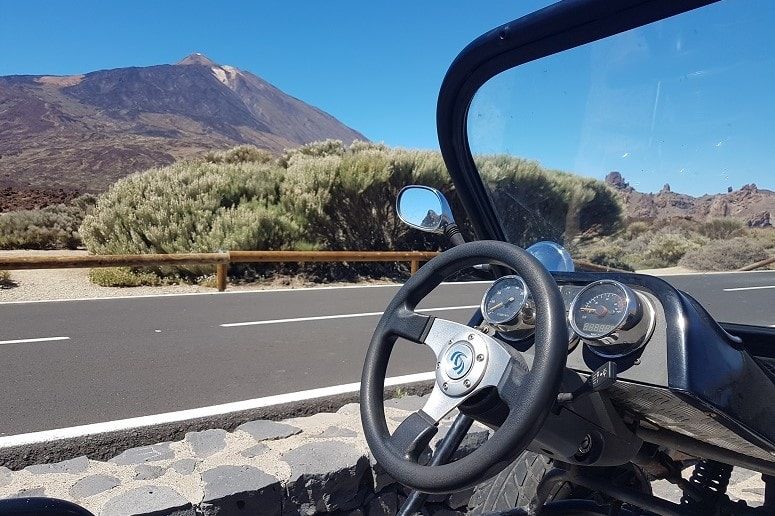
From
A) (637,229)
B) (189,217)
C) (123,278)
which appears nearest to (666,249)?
(637,229)

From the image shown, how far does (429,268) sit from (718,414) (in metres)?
0.71

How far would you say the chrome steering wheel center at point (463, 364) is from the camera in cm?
140

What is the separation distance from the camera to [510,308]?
5.52 ft

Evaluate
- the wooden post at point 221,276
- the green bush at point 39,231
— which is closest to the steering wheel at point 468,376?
the wooden post at point 221,276

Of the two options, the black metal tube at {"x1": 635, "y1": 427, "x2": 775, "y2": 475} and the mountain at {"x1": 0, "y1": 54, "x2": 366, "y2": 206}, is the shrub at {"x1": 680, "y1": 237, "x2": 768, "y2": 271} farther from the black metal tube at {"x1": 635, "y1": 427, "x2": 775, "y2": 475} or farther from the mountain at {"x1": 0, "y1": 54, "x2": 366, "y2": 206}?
the mountain at {"x1": 0, "y1": 54, "x2": 366, "y2": 206}

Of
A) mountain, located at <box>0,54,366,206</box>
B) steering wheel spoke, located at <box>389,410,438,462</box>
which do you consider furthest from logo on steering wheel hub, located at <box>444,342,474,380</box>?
mountain, located at <box>0,54,366,206</box>

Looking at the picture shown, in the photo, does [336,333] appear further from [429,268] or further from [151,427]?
[429,268]

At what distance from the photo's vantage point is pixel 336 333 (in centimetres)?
859

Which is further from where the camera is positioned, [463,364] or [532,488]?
[532,488]

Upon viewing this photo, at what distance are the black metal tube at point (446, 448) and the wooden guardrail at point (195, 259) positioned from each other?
36.0 ft

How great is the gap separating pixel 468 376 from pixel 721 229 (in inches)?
38.4

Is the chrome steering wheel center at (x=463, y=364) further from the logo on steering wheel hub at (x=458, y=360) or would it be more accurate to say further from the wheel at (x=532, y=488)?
the wheel at (x=532, y=488)

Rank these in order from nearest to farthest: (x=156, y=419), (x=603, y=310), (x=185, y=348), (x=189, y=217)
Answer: (x=603, y=310) < (x=156, y=419) < (x=185, y=348) < (x=189, y=217)

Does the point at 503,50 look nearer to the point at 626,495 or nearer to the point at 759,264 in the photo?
the point at 759,264
